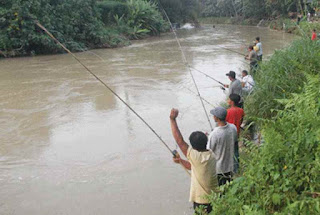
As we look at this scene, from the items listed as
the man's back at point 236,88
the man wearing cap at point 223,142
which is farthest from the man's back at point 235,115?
the man's back at point 236,88

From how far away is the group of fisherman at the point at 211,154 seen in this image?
2818mm

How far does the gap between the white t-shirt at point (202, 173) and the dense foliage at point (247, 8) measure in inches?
1167

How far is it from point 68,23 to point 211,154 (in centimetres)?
2002

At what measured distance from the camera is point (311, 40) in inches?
230

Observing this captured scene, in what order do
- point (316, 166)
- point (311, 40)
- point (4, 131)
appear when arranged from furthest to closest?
point (4, 131)
point (311, 40)
point (316, 166)

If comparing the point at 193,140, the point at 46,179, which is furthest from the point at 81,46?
the point at 193,140

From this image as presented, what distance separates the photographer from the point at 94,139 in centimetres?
700

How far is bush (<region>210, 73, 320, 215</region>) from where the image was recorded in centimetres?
232

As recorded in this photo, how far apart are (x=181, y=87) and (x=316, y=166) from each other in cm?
882

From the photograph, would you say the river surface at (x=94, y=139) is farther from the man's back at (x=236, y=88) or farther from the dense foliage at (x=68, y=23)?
the dense foliage at (x=68, y=23)

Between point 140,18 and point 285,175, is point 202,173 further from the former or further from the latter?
point 140,18

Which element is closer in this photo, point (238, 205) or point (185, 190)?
point (238, 205)

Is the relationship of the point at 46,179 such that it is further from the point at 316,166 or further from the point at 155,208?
the point at 316,166

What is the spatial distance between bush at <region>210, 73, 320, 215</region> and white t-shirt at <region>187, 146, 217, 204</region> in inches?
7.3
